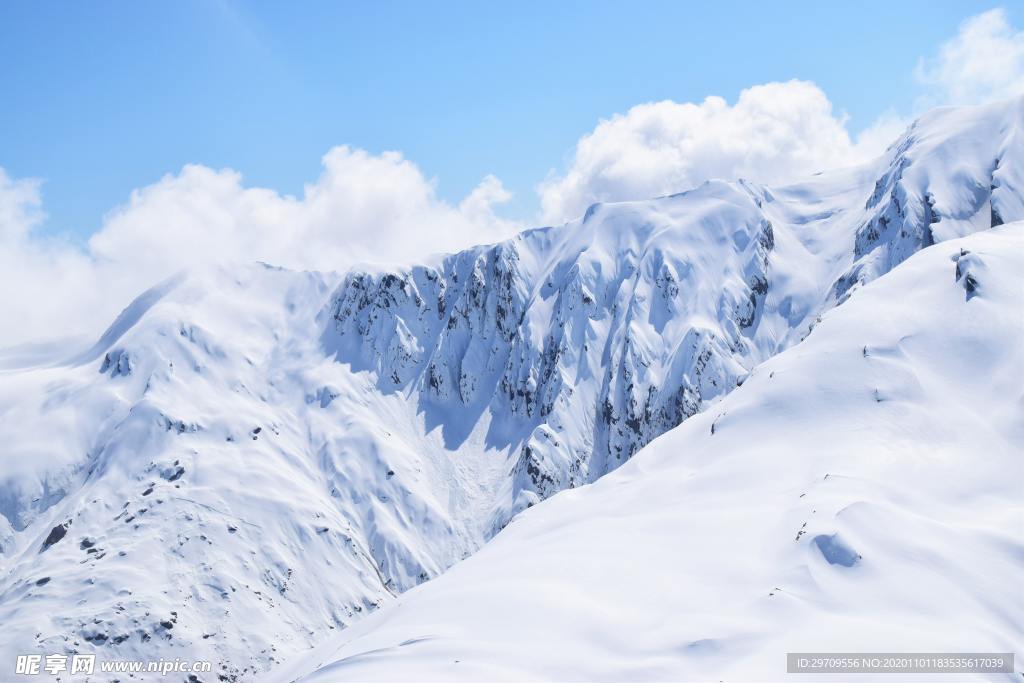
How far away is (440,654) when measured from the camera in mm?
41969

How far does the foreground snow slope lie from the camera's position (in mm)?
40031

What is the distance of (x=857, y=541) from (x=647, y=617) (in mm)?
14533

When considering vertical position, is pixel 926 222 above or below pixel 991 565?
above

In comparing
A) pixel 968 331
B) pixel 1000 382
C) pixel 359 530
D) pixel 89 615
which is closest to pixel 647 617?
pixel 1000 382

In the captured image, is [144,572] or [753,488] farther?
[144,572]

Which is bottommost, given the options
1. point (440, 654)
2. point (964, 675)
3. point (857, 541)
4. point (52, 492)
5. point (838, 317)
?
point (964, 675)

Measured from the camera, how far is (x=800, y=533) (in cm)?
5000

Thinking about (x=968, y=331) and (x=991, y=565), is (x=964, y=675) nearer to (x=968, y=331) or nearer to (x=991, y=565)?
(x=991, y=565)

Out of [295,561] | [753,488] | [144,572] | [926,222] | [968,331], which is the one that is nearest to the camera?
[753,488]

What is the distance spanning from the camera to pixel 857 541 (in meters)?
47.3

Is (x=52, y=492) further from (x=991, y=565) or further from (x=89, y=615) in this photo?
(x=991, y=565)

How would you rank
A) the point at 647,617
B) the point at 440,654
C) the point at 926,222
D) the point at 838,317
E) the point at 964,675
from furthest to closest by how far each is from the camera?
the point at 926,222, the point at 838,317, the point at 647,617, the point at 440,654, the point at 964,675

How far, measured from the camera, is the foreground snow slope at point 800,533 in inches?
1576

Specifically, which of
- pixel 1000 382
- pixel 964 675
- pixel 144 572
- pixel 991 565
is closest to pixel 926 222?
pixel 1000 382
